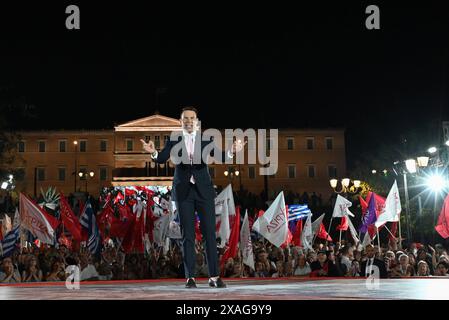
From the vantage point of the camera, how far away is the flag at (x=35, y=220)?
17234mm

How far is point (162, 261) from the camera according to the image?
1592 cm

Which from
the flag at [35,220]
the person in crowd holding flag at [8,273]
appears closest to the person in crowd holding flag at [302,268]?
the person in crowd holding flag at [8,273]

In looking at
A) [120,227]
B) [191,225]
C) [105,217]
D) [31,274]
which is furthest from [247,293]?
[105,217]

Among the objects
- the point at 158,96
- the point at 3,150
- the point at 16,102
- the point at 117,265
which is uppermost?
the point at 158,96

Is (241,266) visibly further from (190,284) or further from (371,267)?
(190,284)

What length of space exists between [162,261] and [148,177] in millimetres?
73882

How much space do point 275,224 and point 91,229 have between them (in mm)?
5156

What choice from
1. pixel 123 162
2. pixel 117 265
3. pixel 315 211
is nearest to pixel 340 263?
pixel 117 265

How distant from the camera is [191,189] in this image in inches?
265

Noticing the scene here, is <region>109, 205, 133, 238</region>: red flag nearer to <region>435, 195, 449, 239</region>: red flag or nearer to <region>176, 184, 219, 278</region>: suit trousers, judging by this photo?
<region>435, 195, 449, 239</region>: red flag

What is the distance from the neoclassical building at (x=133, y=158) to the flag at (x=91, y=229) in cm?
7387

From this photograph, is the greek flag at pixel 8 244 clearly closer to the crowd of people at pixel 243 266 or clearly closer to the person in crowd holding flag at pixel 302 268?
the crowd of people at pixel 243 266

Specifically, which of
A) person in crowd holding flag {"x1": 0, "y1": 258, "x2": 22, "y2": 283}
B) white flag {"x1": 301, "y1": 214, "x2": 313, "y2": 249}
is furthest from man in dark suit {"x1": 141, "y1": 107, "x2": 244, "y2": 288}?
white flag {"x1": 301, "y1": 214, "x2": 313, "y2": 249}
